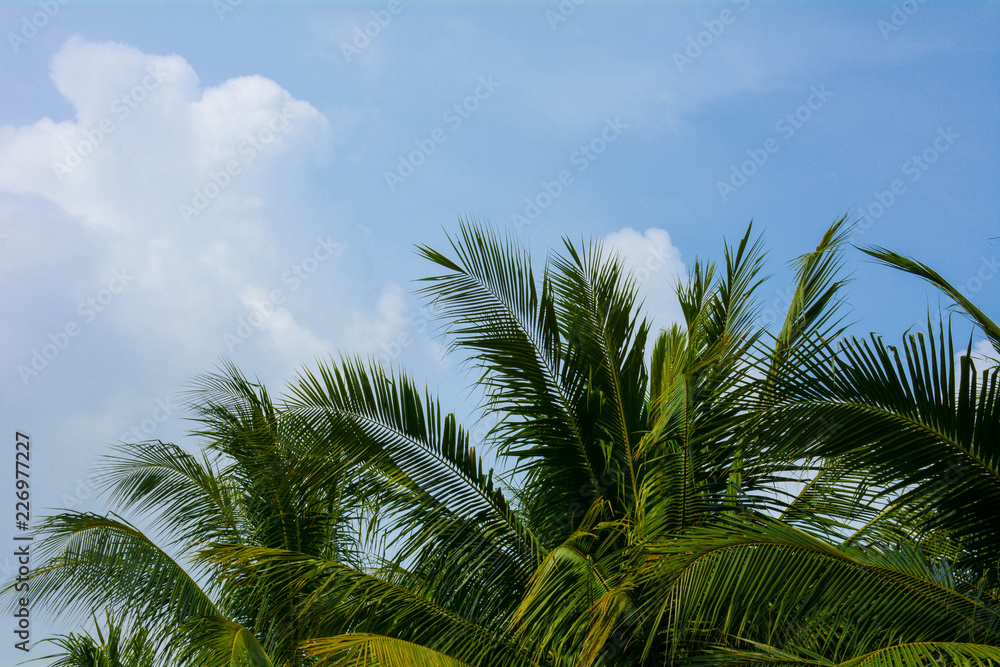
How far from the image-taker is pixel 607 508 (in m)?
6.95

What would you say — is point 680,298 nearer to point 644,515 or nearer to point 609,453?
point 609,453

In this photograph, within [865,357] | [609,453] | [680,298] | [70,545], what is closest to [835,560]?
[865,357]

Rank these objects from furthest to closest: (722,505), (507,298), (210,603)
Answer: (210,603) < (507,298) < (722,505)

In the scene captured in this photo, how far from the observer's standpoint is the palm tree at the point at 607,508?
14.6 ft

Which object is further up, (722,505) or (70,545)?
(722,505)

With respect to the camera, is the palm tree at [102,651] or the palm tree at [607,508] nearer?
the palm tree at [607,508]

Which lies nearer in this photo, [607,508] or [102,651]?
[607,508]

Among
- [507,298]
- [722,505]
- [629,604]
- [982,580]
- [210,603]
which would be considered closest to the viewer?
[982,580]

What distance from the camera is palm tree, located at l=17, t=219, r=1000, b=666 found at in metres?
4.46

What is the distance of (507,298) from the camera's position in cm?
716

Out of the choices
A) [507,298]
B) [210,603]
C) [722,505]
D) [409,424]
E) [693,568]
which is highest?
[507,298]

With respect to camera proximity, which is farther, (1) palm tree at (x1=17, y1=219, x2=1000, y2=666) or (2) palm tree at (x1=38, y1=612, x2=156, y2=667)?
(2) palm tree at (x1=38, y1=612, x2=156, y2=667)

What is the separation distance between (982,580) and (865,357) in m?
1.22

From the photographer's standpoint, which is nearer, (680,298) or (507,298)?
(507,298)
